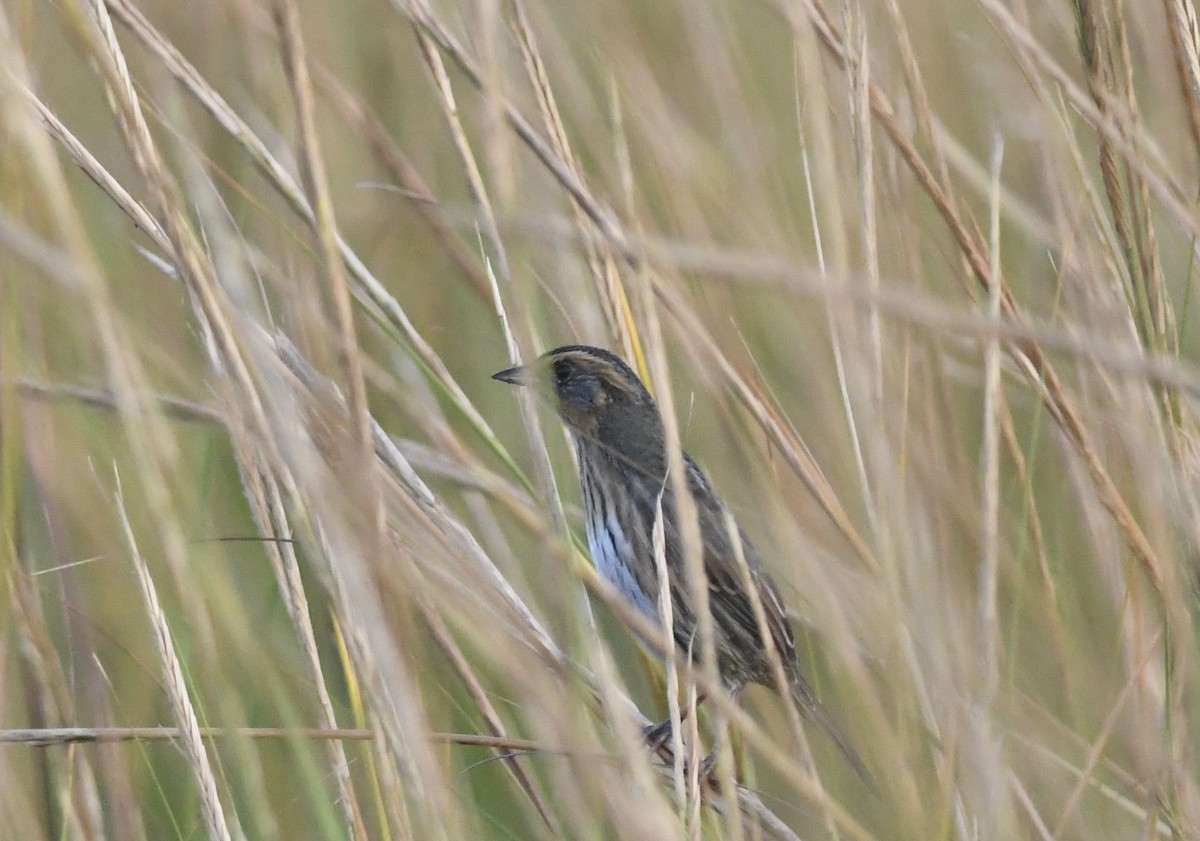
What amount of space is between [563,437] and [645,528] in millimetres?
316

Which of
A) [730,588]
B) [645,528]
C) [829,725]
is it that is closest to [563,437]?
[645,528]

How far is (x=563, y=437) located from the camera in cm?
280

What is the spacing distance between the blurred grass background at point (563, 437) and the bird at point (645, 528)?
0.10 meters

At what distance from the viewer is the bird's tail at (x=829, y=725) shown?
2.55 meters

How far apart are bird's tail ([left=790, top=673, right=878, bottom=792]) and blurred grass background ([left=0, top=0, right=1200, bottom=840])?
1.5 inches

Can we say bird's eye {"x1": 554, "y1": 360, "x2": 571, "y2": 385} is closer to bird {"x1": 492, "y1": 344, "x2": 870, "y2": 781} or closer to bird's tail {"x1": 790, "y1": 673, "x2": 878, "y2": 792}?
bird {"x1": 492, "y1": 344, "x2": 870, "y2": 781}

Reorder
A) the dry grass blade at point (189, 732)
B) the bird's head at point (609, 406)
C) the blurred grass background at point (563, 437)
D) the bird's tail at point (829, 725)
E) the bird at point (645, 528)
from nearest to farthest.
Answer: the blurred grass background at point (563, 437), the dry grass blade at point (189, 732), the bird's tail at point (829, 725), the bird at point (645, 528), the bird's head at point (609, 406)

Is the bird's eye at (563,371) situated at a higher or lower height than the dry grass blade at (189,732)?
higher

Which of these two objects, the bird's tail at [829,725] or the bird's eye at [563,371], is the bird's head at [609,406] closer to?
the bird's eye at [563,371]

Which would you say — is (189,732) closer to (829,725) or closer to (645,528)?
(829,725)

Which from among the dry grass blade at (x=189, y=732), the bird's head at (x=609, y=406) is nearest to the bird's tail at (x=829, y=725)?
the bird's head at (x=609, y=406)

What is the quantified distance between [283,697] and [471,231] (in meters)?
1.74

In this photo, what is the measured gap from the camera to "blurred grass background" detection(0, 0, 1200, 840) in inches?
51.1

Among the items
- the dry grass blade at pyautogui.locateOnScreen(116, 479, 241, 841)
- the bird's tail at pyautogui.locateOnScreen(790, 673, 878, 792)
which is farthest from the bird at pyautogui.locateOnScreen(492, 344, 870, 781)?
the dry grass blade at pyautogui.locateOnScreen(116, 479, 241, 841)
